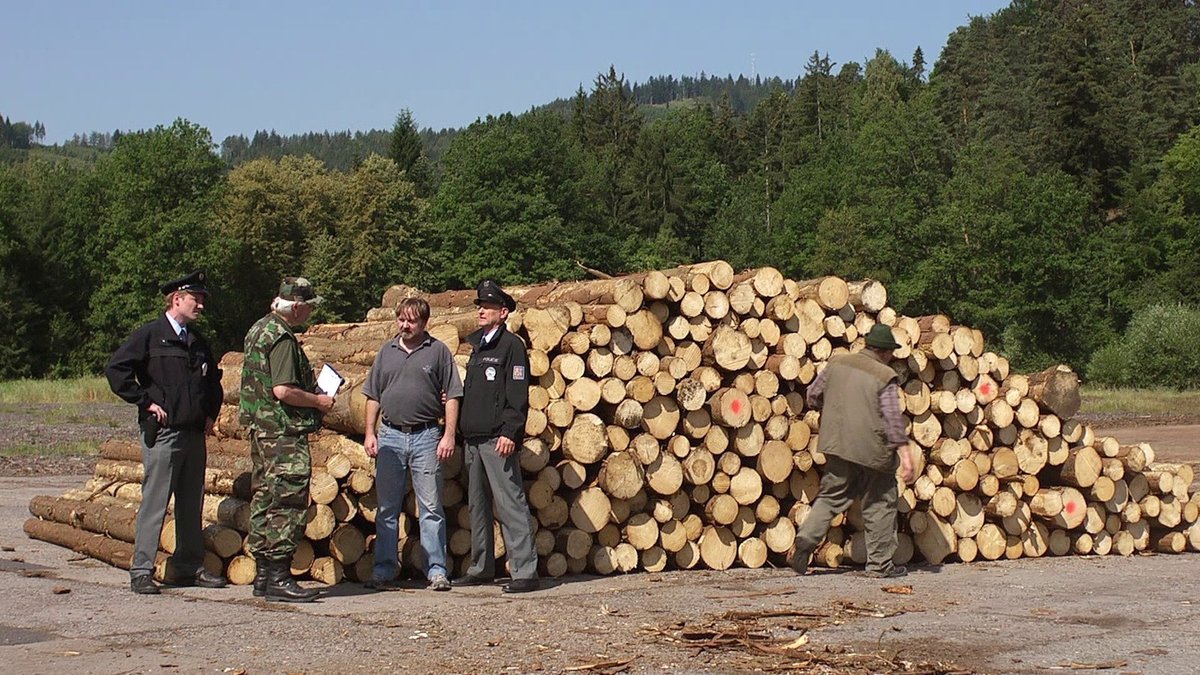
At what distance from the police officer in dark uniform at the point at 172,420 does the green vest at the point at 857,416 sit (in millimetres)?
4723

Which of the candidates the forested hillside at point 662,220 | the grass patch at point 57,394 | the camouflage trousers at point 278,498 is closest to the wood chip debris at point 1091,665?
the camouflage trousers at point 278,498

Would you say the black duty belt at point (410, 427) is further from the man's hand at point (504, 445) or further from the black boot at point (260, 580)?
the black boot at point (260, 580)

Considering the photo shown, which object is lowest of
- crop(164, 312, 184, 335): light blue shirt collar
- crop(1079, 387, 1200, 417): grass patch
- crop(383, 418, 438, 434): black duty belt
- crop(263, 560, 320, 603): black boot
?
crop(1079, 387, 1200, 417): grass patch

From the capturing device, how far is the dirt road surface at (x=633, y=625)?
7.40 meters

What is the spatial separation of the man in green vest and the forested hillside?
162 ft

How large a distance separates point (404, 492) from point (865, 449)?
141 inches

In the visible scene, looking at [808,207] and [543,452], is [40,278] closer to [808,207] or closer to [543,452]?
[808,207]

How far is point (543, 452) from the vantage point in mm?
10484

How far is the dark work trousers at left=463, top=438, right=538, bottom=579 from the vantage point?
995cm

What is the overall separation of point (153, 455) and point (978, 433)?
6862 mm

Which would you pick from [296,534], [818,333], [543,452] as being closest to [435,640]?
[296,534]

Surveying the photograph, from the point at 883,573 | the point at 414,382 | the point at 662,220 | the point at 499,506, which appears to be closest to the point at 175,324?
the point at 414,382

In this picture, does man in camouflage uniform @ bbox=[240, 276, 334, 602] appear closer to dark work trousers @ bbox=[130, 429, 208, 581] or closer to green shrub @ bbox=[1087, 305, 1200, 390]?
dark work trousers @ bbox=[130, 429, 208, 581]

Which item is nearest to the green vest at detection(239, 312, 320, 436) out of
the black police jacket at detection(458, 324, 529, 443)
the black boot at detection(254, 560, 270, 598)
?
the black boot at detection(254, 560, 270, 598)
